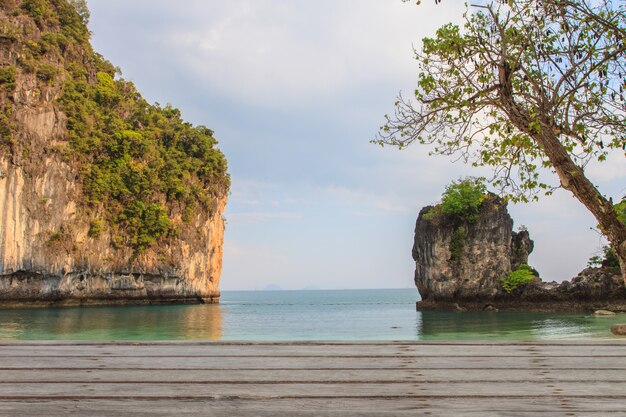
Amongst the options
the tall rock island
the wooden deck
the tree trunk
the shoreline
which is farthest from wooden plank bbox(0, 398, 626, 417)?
the tall rock island

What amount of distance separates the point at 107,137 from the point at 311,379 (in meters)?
47.6

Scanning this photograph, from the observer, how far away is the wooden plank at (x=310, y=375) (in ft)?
6.39

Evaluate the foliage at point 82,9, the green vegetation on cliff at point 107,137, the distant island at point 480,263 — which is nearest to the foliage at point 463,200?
the distant island at point 480,263

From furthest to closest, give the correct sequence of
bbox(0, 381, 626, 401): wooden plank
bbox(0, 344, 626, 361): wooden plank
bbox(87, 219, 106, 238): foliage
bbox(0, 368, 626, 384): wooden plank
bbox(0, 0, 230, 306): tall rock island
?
bbox(87, 219, 106, 238): foliage, bbox(0, 0, 230, 306): tall rock island, bbox(0, 344, 626, 361): wooden plank, bbox(0, 368, 626, 384): wooden plank, bbox(0, 381, 626, 401): wooden plank

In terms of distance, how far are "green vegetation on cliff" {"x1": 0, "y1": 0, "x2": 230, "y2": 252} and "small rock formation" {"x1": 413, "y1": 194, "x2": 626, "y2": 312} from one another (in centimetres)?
2287

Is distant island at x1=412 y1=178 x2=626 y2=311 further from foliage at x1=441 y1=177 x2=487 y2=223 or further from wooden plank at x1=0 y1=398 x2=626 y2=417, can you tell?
wooden plank at x1=0 y1=398 x2=626 y2=417

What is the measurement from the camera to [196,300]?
56.2 meters

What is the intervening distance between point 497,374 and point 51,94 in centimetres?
4604

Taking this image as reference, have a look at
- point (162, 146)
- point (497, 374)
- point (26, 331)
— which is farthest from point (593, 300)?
point (497, 374)

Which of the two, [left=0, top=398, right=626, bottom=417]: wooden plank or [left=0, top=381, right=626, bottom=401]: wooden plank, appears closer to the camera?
[left=0, top=398, right=626, bottom=417]: wooden plank

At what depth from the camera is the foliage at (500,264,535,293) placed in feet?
134

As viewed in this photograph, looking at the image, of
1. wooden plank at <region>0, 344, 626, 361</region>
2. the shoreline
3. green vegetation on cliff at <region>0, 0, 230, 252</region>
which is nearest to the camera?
wooden plank at <region>0, 344, 626, 361</region>

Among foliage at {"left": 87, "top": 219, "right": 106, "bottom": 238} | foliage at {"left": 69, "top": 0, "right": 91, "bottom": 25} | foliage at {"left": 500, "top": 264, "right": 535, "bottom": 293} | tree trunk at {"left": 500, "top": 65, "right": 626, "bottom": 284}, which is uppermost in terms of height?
foliage at {"left": 69, "top": 0, "right": 91, "bottom": 25}

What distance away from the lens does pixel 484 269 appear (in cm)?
4144
